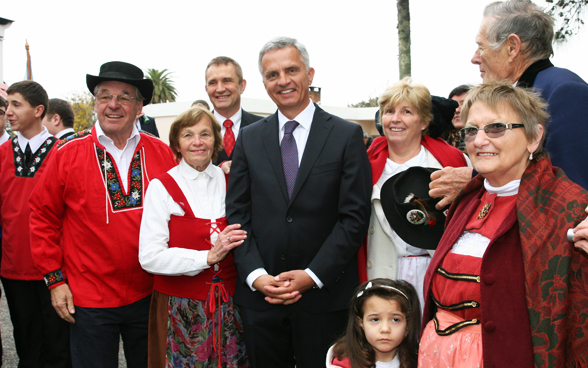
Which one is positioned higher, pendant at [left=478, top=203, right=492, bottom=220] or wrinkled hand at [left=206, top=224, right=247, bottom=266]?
pendant at [left=478, top=203, right=492, bottom=220]

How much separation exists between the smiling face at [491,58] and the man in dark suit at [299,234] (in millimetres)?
820

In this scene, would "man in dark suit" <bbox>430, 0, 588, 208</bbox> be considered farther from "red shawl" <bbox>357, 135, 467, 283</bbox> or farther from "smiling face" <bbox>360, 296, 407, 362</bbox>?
"smiling face" <bbox>360, 296, 407, 362</bbox>

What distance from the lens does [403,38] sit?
8445 mm

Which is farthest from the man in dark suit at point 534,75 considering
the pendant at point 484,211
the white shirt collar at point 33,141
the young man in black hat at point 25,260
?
the white shirt collar at point 33,141

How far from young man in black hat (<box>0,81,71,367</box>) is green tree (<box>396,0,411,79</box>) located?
20.8ft

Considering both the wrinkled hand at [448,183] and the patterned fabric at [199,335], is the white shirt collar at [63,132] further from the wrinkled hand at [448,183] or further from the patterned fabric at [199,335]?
the wrinkled hand at [448,183]

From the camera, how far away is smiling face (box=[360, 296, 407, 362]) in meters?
2.32

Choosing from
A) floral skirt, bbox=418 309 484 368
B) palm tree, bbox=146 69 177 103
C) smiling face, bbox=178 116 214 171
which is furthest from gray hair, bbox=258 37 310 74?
palm tree, bbox=146 69 177 103

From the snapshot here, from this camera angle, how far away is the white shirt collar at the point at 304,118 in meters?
2.67

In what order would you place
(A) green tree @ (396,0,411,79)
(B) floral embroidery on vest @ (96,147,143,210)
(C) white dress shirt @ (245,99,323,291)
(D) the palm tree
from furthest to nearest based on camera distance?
(D) the palm tree, (A) green tree @ (396,0,411,79), (B) floral embroidery on vest @ (96,147,143,210), (C) white dress shirt @ (245,99,323,291)

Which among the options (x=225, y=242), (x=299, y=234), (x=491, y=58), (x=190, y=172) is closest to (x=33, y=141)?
(x=190, y=172)

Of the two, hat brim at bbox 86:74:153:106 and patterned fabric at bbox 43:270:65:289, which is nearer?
patterned fabric at bbox 43:270:65:289

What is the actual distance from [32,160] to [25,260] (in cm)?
89

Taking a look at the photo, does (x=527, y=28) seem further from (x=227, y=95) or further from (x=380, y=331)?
(x=227, y=95)
